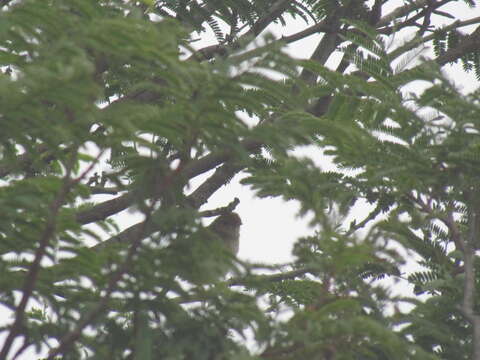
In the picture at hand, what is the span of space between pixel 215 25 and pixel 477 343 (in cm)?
318

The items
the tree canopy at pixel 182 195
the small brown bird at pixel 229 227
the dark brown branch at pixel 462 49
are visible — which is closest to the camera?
the tree canopy at pixel 182 195

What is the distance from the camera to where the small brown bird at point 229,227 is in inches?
221

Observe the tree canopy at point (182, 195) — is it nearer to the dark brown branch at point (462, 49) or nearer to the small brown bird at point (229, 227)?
the dark brown branch at point (462, 49)

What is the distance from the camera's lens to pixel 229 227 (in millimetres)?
5676

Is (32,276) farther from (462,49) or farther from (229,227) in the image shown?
(229,227)

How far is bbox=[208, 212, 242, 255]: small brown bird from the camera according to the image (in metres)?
5.61

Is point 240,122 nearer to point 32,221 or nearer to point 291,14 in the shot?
point 32,221

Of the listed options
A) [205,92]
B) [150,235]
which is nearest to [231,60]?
[205,92]

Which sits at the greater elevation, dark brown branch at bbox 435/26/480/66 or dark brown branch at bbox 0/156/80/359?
dark brown branch at bbox 435/26/480/66

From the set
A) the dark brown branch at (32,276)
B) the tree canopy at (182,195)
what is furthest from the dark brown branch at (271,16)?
the dark brown branch at (32,276)

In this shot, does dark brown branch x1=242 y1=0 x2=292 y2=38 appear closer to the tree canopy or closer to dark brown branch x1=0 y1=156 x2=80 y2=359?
the tree canopy

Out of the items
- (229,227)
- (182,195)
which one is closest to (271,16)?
(229,227)

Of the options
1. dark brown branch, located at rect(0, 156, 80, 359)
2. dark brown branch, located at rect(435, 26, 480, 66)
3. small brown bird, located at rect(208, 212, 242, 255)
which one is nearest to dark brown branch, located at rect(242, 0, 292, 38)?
dark brown branch, located at rect(435, 26, 480, 66)

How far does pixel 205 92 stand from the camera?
2.21 m
